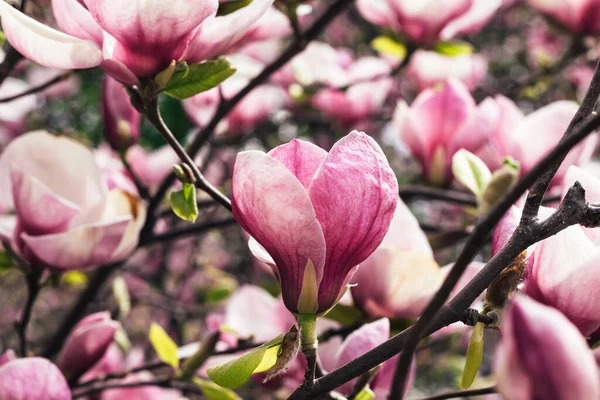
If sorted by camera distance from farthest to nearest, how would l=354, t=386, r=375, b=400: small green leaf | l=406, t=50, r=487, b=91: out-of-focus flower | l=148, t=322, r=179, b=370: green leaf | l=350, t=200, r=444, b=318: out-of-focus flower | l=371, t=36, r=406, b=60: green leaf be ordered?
l=406, t=50, r=487, b=91: out-of-focus flower → l=371, t=36, r=406, b=60: green leaf → l=148, t=322, r=179, b=370: green leaf → l=350, t=200, r=444, b=318: out-of-focus flower → l=354, t=386, r=375, b=400: small green leaf

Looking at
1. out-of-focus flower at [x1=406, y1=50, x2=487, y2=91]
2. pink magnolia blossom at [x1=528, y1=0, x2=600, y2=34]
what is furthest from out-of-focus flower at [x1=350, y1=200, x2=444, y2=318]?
out-of-focus flower at [x1=406, y1=50, x2=487, y2=91]

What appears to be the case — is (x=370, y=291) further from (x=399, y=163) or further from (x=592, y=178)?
(x=399, y=163)

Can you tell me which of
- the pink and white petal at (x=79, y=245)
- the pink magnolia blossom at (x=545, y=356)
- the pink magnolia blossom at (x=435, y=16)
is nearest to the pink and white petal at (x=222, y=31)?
the pink and white petal at (x=79, y=245)

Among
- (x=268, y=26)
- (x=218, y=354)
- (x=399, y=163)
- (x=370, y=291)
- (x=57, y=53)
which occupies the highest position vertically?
(x=57, y=53)

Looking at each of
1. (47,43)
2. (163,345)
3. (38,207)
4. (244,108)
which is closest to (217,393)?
(163,345)

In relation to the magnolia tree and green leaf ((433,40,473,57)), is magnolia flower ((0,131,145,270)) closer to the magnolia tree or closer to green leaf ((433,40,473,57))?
the magnolia tree

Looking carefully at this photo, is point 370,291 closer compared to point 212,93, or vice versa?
point 370,291

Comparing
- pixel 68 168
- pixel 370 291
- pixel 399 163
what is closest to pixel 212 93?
pixel 68 168

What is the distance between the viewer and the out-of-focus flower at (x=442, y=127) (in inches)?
32.7

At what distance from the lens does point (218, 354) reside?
2.35 ft

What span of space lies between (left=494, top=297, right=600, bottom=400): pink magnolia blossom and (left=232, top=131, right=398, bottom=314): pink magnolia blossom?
0.15m

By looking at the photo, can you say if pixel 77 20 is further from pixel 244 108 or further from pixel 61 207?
pixel 244 108

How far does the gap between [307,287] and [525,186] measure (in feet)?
0.61

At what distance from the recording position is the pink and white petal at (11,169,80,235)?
63 cm
